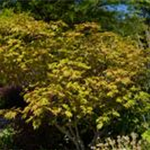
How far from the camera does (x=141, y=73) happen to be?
8.54 meters

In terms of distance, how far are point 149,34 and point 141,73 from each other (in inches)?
378

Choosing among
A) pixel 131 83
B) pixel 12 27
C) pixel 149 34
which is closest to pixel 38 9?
pixel 12 27

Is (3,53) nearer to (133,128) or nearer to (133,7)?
(133,128)

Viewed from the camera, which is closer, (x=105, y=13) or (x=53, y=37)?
(x=53, y=37)

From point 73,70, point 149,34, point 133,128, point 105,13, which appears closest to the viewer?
point 73,70

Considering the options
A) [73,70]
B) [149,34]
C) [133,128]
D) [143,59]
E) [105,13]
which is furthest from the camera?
[149,34]

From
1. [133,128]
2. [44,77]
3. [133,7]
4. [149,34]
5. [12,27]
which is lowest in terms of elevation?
[149,34]

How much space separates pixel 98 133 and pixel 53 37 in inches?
73.9

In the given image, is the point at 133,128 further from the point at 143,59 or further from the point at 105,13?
the point at 105,13

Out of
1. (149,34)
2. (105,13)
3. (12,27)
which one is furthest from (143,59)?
(149,34)

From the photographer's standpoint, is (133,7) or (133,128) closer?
(133,128)

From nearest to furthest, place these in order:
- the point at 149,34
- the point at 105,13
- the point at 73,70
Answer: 1. the point at 73,70
2. the point at 105,13
3. the point at 149,34

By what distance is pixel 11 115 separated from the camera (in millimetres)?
8078

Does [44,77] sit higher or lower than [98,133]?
higher
